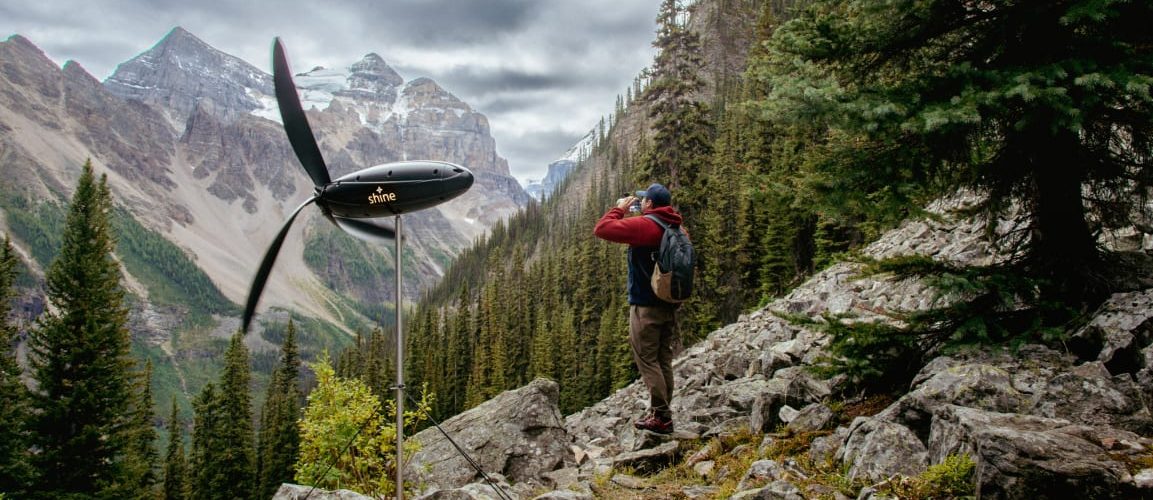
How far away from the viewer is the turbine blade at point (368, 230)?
542 centimetres

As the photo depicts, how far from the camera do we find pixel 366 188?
4.61m

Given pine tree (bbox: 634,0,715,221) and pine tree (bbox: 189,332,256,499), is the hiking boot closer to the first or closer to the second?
pine tree (bbox: 634,0,715,221)

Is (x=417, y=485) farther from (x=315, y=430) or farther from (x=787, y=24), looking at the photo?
(x=787, y=24)

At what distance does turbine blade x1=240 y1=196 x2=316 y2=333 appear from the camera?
468 cm

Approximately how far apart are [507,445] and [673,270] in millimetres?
3790

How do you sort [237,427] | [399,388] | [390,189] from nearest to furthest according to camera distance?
[390,189] → [399,388] → [237,427]

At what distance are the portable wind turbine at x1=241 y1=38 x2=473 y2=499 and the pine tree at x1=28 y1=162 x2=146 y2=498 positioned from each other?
2121 centimetres

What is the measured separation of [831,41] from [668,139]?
1735cm

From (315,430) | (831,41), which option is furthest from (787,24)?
(315,430)

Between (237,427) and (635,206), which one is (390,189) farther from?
(237,427)

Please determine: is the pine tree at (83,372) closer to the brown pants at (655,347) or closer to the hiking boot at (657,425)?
the hiking boot at (657,425)

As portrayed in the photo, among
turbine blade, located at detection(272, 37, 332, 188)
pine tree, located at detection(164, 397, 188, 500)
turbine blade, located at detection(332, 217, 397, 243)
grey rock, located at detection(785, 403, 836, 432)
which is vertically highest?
turbine blade, located at detection(272, 37, 332, 188)

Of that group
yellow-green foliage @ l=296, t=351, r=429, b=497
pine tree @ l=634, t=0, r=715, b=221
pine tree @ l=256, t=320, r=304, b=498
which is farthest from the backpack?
pine tree @ l=256, t=320, r=304, b=498

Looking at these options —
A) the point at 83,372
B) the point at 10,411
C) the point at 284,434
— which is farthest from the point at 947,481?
the point at 284,434
